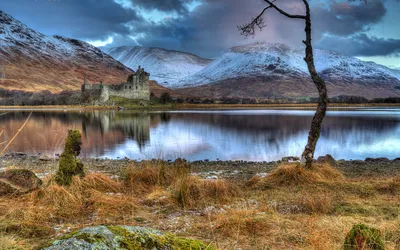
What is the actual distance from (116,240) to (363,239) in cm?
220

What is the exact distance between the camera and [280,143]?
26812 millimetres

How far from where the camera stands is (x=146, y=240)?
2297 millimetres

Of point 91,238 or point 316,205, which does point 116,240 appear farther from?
point 316,205

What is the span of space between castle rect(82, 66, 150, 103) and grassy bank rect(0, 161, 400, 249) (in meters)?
94.4

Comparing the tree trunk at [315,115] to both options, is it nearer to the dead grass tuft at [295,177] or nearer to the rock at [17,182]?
the dead grass tuft at [295,177]

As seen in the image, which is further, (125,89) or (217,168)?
(125,89)

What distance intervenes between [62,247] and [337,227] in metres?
4.11

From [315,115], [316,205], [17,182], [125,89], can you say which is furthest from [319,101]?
[125,89]

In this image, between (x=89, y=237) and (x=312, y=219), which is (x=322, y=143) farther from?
(x=89, y=237)

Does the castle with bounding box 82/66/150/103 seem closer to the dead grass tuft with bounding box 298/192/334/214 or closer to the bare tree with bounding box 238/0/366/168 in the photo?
the bare tree with bounding box 238/0/366/168

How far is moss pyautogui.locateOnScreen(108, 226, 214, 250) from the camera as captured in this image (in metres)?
2.22

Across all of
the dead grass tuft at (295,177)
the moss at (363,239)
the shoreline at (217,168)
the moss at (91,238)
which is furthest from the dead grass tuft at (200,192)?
the moss at (91,238)

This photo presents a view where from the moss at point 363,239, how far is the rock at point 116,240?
62.2 inches

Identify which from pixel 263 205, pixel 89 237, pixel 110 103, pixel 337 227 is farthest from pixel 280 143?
pixel 110 103
